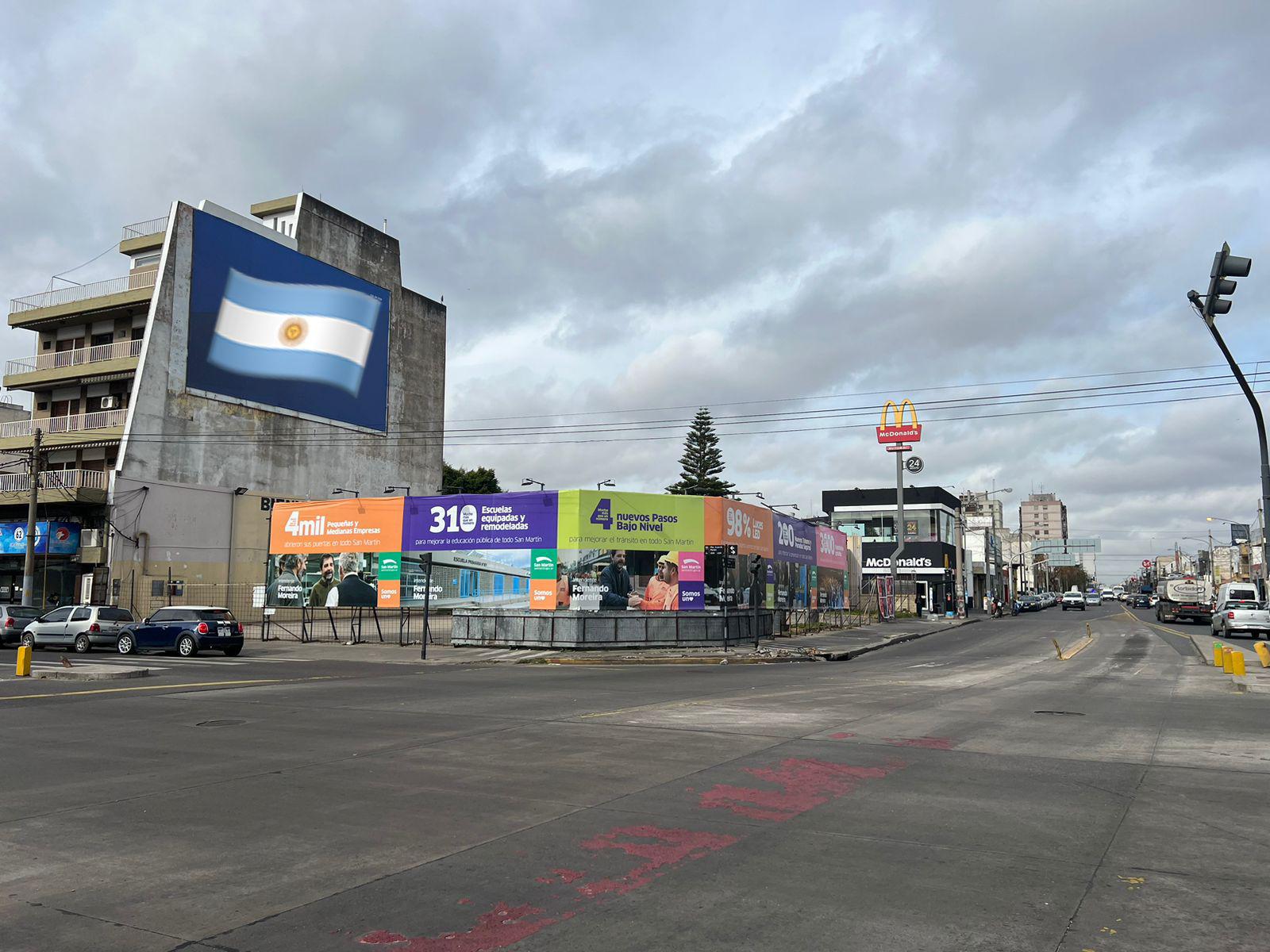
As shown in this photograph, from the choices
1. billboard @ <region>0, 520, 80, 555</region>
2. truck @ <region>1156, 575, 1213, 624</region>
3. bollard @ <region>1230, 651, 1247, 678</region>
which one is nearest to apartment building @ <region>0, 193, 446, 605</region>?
billboard @ <region>0, 520, 80, 555</region>

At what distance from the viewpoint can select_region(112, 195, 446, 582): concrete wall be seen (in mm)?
42844

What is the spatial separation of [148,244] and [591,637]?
110 ft

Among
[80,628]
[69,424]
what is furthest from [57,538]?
[80,628]

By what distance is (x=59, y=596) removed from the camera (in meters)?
42.7

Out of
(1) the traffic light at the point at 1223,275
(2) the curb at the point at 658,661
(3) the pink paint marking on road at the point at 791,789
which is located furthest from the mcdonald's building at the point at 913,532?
(3) the pink paint marking on road at the point at 791,789

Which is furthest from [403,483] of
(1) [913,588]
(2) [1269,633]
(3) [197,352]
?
(2) [1269,633]

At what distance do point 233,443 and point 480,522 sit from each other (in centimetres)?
1999

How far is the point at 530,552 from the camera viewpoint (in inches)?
1281

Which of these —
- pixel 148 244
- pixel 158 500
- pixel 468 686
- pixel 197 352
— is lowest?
pixel 468 686

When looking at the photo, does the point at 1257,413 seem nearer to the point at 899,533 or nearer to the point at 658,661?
the point at 658,661

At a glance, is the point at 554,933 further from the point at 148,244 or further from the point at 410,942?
the point at 148,244

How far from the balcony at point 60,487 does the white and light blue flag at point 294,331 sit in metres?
7.97

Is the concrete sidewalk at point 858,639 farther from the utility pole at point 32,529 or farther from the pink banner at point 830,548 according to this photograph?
the utility pole at point 32,529

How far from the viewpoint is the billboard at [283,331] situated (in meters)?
46.3
